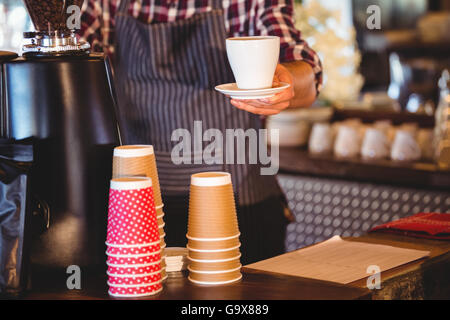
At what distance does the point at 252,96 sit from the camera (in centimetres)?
138

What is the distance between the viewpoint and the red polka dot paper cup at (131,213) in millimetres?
1108

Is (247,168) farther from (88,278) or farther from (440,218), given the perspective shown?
(88,278)

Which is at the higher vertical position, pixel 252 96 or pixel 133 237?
pixel 252 96

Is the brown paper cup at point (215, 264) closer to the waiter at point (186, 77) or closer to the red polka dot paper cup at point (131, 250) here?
the red polka dot paper cup at point (131, 250)

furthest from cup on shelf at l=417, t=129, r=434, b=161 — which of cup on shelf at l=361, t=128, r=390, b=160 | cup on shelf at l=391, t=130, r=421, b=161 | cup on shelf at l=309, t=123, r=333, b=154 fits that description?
cup on shelf at l=309, t=123, r=333, b=154

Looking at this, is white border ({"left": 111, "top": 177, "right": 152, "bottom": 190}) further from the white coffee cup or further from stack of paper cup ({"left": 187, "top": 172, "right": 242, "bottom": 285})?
the white coffee cup

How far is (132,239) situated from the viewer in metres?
1.12

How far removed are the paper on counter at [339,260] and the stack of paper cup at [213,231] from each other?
0.18 metres

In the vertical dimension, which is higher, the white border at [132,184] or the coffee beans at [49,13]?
the coffee beans at [49,13]

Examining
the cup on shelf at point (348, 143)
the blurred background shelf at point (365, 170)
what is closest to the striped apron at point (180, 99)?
the blurred background shelf at point (365, 170)

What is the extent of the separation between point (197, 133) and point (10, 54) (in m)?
0.77

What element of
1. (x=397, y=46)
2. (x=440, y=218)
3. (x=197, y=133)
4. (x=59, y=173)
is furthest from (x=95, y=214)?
(x=397, y=46)

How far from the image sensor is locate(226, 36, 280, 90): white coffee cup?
1.40m

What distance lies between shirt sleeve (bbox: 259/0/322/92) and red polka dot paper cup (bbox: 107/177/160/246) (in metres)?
0.91
